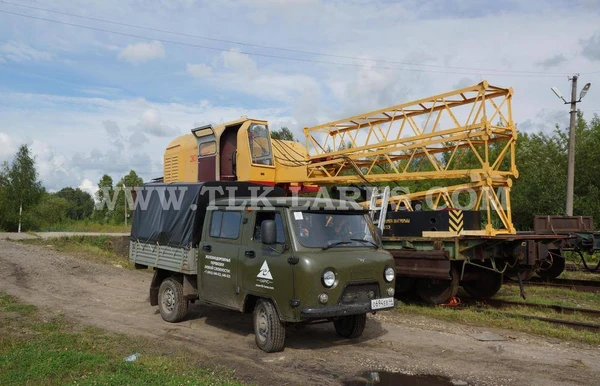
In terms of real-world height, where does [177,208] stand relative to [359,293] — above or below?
above

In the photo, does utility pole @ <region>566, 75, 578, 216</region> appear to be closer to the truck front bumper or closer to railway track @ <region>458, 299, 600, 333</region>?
railway track @ <region>458, 299, 600, 333</region>

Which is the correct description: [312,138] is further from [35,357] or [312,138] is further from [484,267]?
[35,357]

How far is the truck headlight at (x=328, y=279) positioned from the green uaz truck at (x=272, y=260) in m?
0.01

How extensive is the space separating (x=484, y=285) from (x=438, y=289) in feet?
5.22

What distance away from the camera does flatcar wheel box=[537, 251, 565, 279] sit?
44.8 ft

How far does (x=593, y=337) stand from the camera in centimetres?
791

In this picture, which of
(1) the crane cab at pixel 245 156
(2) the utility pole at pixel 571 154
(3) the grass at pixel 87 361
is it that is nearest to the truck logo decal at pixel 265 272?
(3) the grass at pixel 87 361

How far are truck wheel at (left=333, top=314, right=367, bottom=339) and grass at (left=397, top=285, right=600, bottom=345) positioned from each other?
2365mm

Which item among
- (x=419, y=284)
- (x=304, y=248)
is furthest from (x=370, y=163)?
(x=304, y=248)

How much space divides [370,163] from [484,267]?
11.4 ft

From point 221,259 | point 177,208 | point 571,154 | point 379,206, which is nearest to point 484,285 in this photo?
point 379,206

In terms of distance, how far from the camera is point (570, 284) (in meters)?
14.1

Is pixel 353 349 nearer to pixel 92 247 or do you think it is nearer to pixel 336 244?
pixel 336 244

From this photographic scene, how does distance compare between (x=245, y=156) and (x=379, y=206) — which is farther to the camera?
(x=245, y=156)
